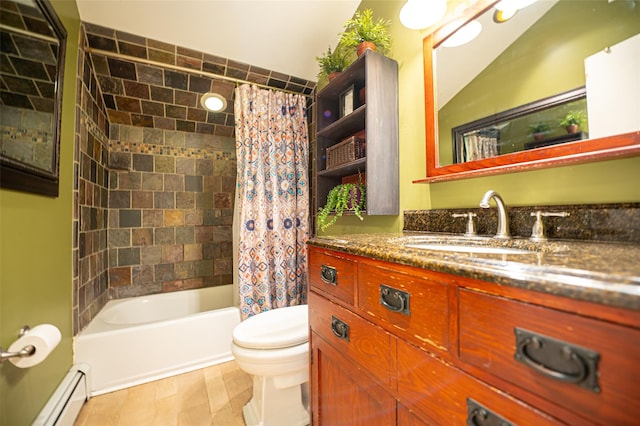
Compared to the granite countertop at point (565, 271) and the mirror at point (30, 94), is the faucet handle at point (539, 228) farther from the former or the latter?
the mirror at point (30, 94)

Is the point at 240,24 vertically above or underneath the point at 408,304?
above

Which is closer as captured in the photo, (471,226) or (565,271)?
(565,271)

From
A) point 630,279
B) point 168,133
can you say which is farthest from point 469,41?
point 168,133

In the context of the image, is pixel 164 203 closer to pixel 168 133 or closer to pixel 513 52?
pixel 168 133

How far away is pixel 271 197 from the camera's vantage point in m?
2.03

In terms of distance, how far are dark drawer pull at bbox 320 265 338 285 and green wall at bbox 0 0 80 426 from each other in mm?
1100

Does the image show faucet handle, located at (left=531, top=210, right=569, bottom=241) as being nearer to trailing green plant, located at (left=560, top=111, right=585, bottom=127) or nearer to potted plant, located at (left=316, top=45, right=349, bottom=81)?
trailing green plant, located at (left=560, top=111, right=585, bottom=127)

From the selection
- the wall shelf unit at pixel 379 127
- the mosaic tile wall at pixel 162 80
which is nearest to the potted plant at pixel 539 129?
the wall shelf unit at pixel 379 127

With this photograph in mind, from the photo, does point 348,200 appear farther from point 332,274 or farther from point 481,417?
point 481,417

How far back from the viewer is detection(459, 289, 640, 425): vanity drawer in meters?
0.31

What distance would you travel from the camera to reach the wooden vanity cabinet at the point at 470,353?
321 mm

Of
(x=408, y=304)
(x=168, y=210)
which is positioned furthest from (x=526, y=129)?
(x=168, y=210)

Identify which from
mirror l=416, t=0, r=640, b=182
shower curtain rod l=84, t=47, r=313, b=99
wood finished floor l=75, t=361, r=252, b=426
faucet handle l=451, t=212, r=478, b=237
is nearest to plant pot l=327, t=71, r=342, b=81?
mirror l=416, t=0, r=640, b=182

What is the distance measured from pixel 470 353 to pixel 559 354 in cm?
14
